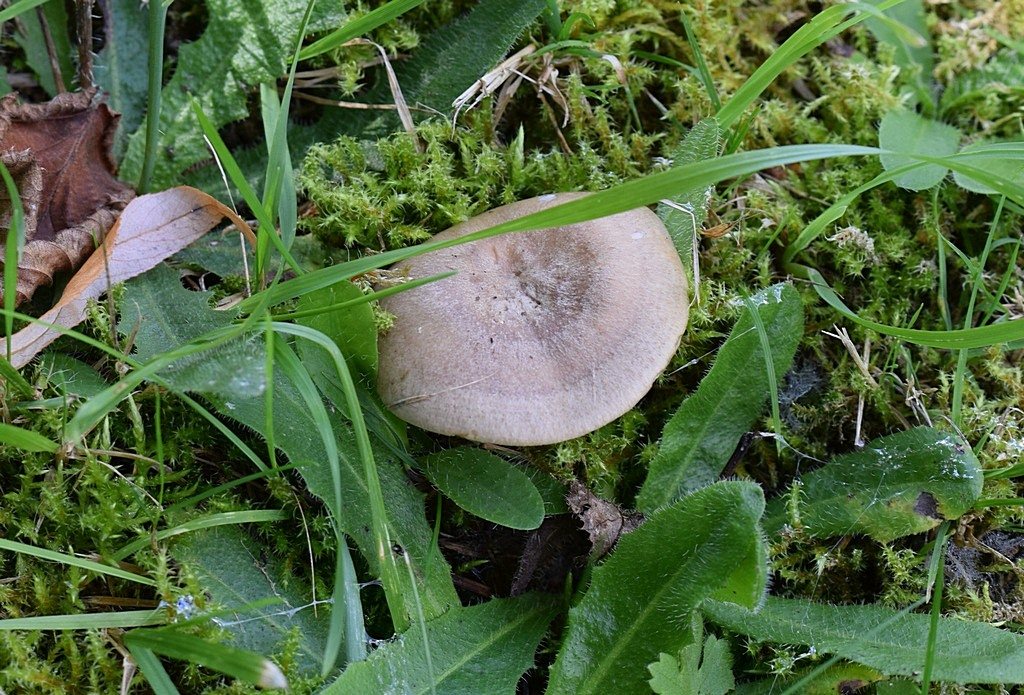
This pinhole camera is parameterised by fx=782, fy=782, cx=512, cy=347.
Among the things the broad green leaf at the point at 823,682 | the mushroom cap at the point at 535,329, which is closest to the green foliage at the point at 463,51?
the mushroom cap at the point at 535,329

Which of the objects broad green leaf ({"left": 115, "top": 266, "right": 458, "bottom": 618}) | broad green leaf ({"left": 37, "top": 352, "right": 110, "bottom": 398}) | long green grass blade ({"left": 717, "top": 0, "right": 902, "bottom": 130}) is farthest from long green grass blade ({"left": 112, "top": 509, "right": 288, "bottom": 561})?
long green grass blade ({"left": 717, "top": 0, "right": 902, "bottom": 130})

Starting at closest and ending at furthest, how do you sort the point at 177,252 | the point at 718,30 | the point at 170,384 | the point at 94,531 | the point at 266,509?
the point at 170,384
the point at 94,531
the point at 266,509
the point at 177,252
the point at 718,30

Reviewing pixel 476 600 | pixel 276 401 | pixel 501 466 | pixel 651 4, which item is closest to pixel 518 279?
pixel 501 466

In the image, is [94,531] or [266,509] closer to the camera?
[94,531]

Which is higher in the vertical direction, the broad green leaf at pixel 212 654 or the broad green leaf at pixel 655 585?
the broad green leaf at pixel 212 654

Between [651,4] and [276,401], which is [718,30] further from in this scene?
[276,401]

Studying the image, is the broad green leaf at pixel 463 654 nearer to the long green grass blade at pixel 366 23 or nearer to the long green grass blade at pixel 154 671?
the long green grass blade at pixel 154 671

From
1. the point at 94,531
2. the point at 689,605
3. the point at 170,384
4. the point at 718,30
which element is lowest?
the point at 689,605
